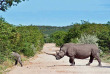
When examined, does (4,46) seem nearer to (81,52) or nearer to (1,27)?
(1,27)

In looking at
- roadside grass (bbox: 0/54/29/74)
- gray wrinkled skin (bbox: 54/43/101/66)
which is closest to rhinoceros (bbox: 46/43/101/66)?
gray wrinkled skin (bbox: 54/43/101/66)

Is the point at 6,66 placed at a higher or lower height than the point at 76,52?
lower

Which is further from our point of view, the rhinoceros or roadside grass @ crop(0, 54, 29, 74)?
the rhinoceros

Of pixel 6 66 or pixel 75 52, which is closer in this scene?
pixel 6 66

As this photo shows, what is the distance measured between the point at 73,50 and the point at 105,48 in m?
18.9

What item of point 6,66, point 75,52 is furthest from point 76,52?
point 6,66

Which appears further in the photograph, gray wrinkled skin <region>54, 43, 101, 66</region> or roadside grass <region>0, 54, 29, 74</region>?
gray wrinkled skin <region>54, 43, 101, 66</region>

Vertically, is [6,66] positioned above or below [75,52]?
below

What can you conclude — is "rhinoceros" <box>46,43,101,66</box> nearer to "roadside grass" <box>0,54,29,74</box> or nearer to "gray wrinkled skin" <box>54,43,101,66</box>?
"gray wrinkled skin" <box>54,43,101,66</box>

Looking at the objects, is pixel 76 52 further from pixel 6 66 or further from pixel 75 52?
pixel 6 66

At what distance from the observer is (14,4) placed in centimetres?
1759

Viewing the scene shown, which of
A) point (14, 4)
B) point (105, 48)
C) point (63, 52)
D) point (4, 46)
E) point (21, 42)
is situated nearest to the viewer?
point (14, 4)

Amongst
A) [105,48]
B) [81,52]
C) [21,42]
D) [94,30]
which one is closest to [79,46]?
[81,52]

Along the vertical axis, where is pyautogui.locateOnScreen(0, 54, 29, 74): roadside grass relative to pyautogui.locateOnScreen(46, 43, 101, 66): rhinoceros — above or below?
below
